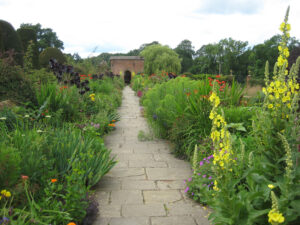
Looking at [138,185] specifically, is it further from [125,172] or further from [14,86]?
[14,86]

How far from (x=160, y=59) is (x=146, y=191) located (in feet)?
102

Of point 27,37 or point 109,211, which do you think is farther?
point 27,37

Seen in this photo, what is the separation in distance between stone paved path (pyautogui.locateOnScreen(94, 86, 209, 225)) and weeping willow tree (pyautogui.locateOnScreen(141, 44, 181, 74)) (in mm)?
28143

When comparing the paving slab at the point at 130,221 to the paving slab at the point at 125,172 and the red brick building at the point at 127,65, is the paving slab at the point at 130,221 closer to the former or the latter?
the paving slab at the point at 125,172

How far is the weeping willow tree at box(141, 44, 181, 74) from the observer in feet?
109

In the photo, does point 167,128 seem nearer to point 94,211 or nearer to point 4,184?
point 94,211

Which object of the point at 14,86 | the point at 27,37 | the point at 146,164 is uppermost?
the point at 27,37

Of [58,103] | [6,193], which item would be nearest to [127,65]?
[58,103]

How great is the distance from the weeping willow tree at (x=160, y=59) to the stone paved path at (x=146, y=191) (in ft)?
92.3

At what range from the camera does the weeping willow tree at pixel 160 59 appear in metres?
33.2

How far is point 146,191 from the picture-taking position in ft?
11.3

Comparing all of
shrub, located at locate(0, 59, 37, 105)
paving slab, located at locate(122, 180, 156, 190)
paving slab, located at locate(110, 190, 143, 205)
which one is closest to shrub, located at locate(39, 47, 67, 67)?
shrub, located at locate(0, 59, 37, 105)

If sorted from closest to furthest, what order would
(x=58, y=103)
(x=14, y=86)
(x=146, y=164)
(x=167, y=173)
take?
(x=167, y=173) < (x=146, y=164) < (x=14, y=86) < (x=58, y=103)

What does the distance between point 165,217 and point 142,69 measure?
3537 cm
